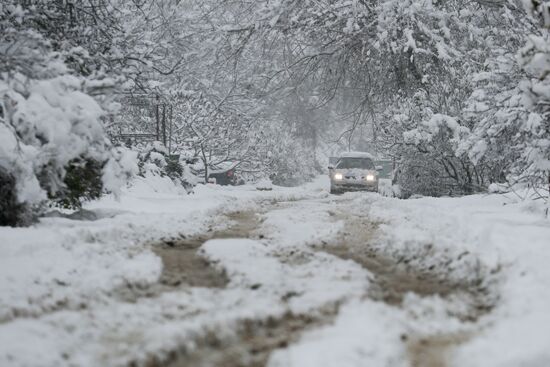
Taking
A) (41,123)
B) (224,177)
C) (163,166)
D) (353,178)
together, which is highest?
(41,123)

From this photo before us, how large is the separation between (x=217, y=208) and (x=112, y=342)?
295 inches

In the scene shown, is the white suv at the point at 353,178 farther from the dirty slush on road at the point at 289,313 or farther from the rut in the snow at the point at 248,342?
the rut in the snow at the point at 248,342

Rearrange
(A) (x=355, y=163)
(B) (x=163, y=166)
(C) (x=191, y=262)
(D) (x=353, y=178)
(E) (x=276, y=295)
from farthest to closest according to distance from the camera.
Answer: (A) (x=355, y=163)
(D) (x=353, y=178)
(B) (x=163, y=166)
(C) (x=191, y=262)
(E) (x=276, y=295)

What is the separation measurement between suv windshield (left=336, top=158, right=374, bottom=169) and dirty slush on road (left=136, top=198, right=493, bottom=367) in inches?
525

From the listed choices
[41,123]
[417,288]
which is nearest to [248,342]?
[417,288]

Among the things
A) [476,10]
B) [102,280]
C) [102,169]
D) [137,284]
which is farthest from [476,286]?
[476,10]

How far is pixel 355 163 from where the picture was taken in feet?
69.5

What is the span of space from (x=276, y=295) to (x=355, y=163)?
1731 cm

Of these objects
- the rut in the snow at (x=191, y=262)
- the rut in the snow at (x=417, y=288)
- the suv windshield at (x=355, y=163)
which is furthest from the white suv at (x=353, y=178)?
the rut in the snow at (x=417, y=288)

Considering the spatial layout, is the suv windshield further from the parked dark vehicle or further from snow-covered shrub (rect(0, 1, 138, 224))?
snow-covered shrub (rect(0, 1, 138, 224))

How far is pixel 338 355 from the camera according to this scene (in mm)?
3098

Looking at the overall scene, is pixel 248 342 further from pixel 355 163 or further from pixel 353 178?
pixel 355 163

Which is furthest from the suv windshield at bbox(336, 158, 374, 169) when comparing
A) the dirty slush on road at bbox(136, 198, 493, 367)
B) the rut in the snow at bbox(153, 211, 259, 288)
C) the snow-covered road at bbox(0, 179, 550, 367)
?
the snow-covered road at bbox(0, 179, 550, 367)

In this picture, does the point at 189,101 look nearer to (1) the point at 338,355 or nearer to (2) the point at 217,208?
(2) the point at 217,208
